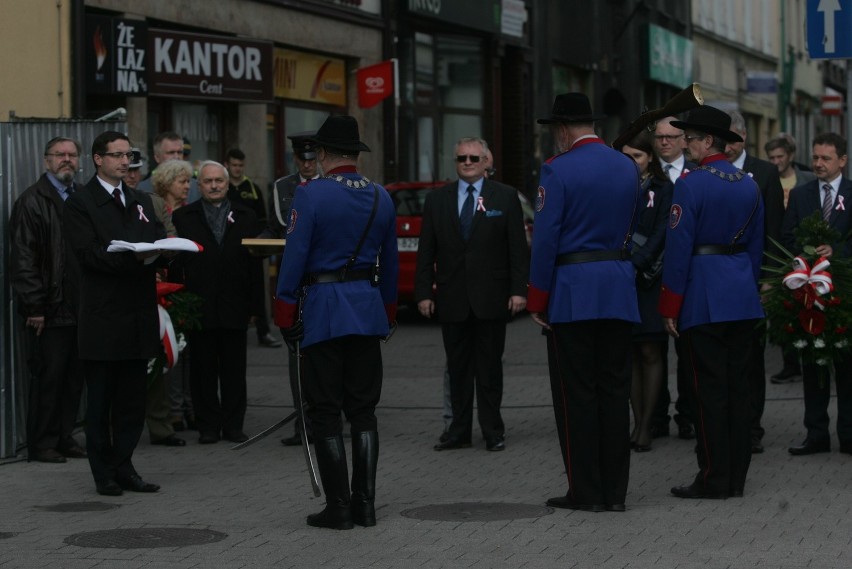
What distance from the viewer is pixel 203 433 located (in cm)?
1213

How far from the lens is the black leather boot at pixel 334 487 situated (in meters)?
8.66

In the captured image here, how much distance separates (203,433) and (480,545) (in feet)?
14.5

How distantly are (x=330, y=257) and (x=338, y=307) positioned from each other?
26 cm

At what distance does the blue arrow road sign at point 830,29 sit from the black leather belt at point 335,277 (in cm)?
630

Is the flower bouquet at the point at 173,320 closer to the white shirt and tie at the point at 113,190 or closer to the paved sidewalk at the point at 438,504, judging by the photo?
the paved sidewalk at the point at 438,504

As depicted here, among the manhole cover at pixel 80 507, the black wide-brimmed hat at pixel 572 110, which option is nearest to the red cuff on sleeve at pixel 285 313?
the manhole cover at pixel 80 507

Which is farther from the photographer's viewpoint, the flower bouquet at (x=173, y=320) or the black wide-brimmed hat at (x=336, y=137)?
the flower bouquet at (x=173, y=320)

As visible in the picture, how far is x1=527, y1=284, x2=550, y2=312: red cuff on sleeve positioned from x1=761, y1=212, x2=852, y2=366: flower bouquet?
2.45 m

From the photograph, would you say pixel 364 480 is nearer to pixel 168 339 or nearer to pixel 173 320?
pixel 168 339

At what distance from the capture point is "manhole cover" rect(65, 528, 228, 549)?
27.2 feet

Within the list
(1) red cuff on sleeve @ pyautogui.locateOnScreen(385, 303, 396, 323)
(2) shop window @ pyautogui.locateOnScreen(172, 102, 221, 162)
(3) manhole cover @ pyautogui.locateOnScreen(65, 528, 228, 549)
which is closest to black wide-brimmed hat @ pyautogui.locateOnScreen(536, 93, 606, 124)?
(1) red cuff on sleeve @ pyautogui.locateOnScreen(385, 303, 396, 323)

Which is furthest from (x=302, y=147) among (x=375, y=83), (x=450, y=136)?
(x=450, y=136)

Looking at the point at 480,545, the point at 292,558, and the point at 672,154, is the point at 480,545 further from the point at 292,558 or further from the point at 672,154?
the point at 672,154

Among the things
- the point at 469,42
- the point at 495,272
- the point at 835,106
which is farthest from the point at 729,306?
the point at 835,106
